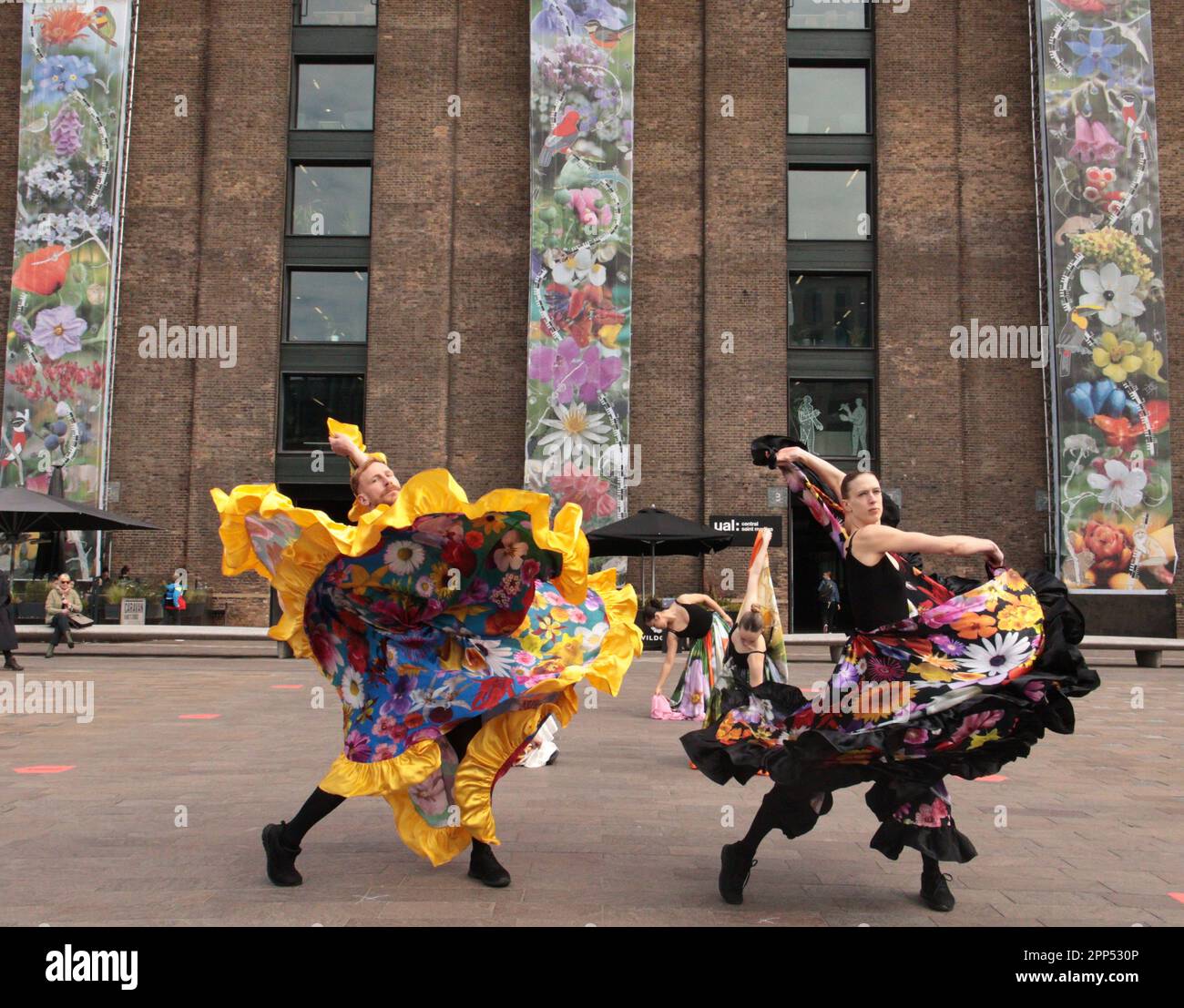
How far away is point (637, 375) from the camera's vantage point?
26.7 meters

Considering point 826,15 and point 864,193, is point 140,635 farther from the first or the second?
point 826,15

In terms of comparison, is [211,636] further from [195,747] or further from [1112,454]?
[1112,454]

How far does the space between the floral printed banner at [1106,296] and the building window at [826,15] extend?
14.3ft

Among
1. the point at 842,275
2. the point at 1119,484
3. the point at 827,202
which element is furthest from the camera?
the point at 827,202

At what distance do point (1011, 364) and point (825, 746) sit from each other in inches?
970

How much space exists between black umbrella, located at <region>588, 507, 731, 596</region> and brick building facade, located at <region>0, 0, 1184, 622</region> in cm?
408

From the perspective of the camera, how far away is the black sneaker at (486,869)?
4934 millimetres

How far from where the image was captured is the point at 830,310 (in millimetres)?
27297

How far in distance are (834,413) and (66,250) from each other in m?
19.1

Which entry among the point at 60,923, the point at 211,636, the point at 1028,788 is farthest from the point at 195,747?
the point at 211,636

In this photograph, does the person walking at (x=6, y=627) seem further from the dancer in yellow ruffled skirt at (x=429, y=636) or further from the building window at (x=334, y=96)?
the building window at (x=334, y=96)

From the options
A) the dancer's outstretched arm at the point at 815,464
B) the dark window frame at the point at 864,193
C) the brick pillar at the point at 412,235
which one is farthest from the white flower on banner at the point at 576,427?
the dancer's outstretched arm at the point at 815,464

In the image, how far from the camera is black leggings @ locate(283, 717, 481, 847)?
15.9ft

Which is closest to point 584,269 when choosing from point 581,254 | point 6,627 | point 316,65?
point 581,254
